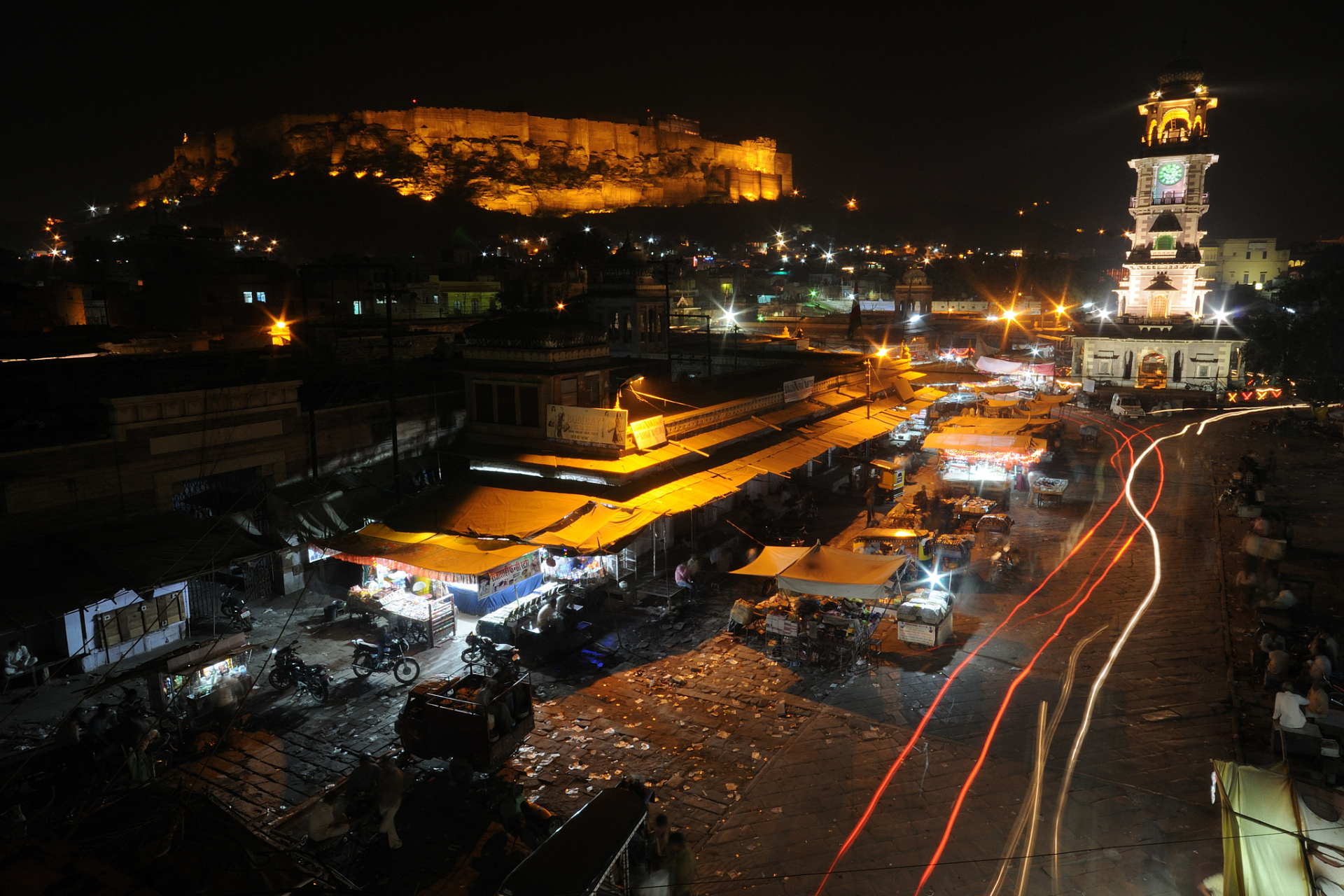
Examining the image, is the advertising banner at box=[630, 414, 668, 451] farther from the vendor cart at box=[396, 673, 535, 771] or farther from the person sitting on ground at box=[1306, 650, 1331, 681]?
the person sitting on ground at box=[1306, 650, 1331, 681]

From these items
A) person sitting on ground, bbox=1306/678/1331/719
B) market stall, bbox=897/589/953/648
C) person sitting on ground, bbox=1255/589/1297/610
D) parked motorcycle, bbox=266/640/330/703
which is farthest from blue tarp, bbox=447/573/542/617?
person sitting on ground, bbox=1255/589/1297/610

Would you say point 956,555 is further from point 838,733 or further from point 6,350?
point 6,350

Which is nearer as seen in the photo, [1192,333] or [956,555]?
[956,555]

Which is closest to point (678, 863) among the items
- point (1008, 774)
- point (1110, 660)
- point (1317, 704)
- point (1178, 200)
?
point (1008, 774)

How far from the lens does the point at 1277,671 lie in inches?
451

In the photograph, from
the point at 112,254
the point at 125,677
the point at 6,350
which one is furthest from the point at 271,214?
the point at 125,677

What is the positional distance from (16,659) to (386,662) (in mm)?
5389

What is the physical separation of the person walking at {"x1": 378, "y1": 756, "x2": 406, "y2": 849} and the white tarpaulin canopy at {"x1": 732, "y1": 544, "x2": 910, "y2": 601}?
7.52 meters

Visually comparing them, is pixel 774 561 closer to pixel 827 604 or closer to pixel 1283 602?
pixel 827 604

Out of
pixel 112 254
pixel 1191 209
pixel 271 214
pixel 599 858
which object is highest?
pixel 271 214

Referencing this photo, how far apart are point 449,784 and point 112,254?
57526 mm

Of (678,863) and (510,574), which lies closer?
(678,863)

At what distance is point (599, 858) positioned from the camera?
19.7 feet

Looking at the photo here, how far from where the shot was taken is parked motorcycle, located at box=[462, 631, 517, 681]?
1175 centimetres
